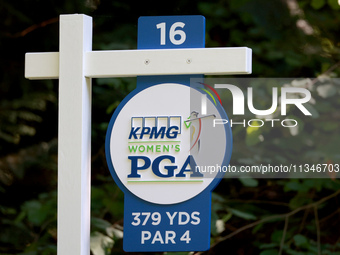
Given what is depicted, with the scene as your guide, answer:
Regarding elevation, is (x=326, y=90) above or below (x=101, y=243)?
above

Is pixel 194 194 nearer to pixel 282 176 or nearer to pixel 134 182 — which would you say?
A: pixel 134 182

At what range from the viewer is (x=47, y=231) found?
2576 millimetres

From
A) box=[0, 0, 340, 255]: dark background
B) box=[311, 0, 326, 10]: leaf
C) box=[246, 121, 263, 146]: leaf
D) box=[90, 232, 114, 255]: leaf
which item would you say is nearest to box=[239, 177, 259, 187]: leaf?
box=[0, 0, 340, 255]: dark background

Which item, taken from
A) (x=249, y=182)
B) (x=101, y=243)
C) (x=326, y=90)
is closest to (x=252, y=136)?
(x=249, y=182)

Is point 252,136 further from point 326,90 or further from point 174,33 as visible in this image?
point 174,33

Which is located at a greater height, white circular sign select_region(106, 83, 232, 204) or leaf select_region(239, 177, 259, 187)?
white circular sign select_region(106, 83, 232, 204)

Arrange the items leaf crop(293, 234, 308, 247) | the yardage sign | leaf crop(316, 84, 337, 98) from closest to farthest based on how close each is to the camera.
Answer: the yardage sign, leaf crop(293, 234, 308, 247), leaf crop(316, 84, 337, 98)

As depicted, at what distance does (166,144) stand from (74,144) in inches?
8.8

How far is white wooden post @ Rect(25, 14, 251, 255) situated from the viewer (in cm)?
137

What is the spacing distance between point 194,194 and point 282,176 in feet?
4.25

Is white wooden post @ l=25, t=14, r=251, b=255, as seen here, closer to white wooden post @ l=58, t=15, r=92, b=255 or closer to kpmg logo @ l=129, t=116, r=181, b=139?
white wooden post @ l=58, t=15, r=92, b=255

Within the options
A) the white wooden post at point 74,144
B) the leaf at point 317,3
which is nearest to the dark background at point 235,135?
the leaf at point 317,3

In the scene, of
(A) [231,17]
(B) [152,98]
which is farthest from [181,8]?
(B) [152,98]

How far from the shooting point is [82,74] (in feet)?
4.63
